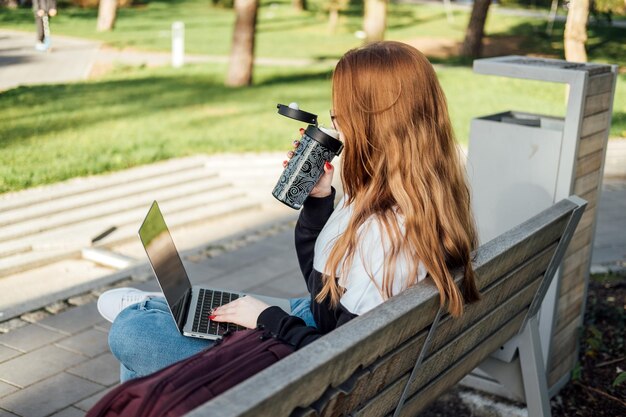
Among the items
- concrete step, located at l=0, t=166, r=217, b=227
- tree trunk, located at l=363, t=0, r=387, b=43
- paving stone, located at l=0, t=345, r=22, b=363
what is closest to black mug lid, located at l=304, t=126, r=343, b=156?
paving stone, located at l=0, t=345, r=22, b=363

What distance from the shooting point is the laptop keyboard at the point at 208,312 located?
2576 millimetres

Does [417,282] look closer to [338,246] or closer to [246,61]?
[338,246]

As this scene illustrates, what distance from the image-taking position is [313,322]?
2709mm

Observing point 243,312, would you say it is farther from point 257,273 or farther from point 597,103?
point 257,273

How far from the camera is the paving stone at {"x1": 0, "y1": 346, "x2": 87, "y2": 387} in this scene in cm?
396

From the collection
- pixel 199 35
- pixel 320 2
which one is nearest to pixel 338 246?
pixel 199 35

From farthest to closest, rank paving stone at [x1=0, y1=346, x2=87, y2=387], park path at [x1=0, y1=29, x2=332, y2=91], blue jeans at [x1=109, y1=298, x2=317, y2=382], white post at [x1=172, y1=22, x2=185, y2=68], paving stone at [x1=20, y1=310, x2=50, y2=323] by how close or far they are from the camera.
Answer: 1. white post at [x1=172, y1=22, x2=185, y2=68]
2. park path at [x1=0, y1=29, x2=332, y2=91]
3. paving stone at [x1=20, y1=310, x2=50, y2=323]
4. paving stone at [x1=0, y1=346, x2=87, y2=387]
5. blue jeans at [x1=109, y1=298, x2=317, y2=382]

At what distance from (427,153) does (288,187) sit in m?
0.41

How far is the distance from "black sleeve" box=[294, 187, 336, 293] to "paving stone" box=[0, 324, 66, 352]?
7.01 feet

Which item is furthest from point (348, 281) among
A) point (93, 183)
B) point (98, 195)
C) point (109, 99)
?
point (109, 99)

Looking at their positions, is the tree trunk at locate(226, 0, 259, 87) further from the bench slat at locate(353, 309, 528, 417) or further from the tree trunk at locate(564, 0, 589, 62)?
the bench slat at locate(353, 309, 528, 417)

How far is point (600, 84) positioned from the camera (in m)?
3.67

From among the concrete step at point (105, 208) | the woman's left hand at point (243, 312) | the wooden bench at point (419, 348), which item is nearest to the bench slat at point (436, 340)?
the wooden bench at point (419, 348)

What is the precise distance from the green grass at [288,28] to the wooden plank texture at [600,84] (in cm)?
1124
